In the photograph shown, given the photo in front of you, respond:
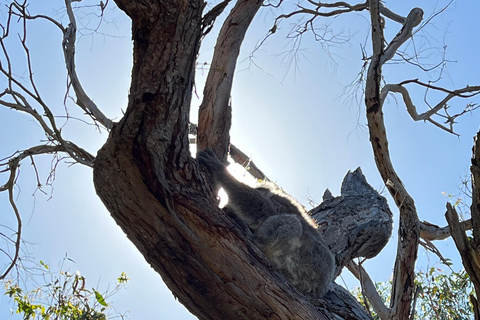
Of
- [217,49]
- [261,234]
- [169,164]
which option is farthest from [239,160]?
[169,164]

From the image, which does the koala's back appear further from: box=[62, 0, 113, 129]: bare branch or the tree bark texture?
box=[62, 0, 113, 129]: bare branch

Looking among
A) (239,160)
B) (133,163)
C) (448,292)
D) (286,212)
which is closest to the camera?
(133,163)

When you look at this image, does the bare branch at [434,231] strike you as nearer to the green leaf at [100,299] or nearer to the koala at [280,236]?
the koala at [280,236]

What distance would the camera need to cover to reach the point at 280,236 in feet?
13.6

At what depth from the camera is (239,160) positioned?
6891 millimetres

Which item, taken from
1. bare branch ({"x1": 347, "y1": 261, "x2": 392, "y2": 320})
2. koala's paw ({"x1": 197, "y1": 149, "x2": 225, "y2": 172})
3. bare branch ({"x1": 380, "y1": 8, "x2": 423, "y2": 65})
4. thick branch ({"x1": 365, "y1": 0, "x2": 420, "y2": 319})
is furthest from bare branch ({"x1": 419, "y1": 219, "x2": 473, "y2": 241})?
koala's paw ({"x1": 197, "y1": 149, "x2": 225, "y2": 172})

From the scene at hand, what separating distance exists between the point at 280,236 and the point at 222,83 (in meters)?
1.79

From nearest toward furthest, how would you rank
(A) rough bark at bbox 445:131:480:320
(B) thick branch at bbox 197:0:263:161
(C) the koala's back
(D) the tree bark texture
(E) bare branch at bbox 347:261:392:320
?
(D) the tree bark texture, (A) rough bark at bbox 445:131:480:320, (C) the koala's back, (E) bare branch at bbox 347:261:392:320, (B) thick branch at bbox 197:0:263:161

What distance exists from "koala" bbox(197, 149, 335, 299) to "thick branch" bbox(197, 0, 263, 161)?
0.49 meters

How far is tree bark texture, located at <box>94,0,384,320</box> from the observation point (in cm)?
298

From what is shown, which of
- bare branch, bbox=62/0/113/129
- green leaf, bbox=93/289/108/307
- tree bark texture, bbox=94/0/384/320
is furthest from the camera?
green leaf, bbox=93/289/108/307

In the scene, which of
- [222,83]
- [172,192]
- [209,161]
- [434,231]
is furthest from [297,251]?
[434,231]

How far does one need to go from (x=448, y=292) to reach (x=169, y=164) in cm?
649

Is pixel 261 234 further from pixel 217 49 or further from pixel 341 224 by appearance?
pixel 217 49
